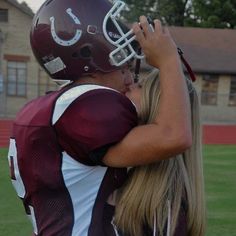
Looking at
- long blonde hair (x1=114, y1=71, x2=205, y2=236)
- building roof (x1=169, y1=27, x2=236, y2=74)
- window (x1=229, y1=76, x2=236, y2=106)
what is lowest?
window (x1=229, y1=76, x2=236, y2=106)

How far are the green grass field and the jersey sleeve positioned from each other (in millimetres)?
4308

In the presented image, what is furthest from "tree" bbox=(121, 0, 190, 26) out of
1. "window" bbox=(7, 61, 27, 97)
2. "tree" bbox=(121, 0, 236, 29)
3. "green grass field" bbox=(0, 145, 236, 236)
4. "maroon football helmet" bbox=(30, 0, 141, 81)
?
"maroon football helmet" bbox=(30, 0, 141, 81)

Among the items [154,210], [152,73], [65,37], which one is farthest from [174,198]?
[65,37]

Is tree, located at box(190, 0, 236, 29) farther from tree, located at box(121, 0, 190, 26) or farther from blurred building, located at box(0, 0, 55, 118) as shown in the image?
blurred building, located at box(0, 0, 55, 118)

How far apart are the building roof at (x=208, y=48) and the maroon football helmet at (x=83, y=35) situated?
30013 millimetres

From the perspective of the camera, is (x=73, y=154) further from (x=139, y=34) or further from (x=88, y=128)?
(x=139, y=34)

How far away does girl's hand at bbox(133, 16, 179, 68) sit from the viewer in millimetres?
1592

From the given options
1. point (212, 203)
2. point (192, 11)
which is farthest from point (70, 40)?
point (192, 11)

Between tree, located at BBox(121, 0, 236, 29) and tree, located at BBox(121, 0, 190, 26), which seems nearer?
tree, located at BBox(121, 0, 236, 29)

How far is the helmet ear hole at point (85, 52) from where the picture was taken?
1.75 meters

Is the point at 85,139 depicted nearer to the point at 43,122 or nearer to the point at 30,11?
the point at 43,122

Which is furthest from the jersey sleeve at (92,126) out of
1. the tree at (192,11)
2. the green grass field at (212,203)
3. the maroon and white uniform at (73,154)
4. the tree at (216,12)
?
the tree at (216,12)

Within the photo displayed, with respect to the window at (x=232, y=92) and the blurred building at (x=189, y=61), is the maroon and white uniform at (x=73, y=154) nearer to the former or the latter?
the blurred building at (x=189, y=61)

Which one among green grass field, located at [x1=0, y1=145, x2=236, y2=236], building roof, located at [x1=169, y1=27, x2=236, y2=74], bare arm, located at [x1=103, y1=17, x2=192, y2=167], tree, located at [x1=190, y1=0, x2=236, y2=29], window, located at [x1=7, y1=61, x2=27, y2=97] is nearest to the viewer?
bare arm, located at [x1=103, y1=17, x2=192, y2=167]
